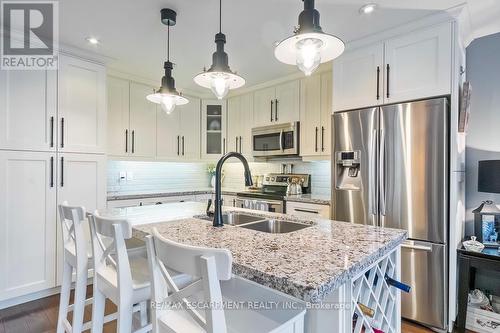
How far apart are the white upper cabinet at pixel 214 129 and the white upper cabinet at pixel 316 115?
4.92ft

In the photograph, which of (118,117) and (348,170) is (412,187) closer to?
(348,170)

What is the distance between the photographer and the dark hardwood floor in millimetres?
2148

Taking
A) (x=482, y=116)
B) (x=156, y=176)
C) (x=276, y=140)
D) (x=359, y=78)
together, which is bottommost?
(x=156, y=176)

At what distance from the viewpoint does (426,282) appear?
216cm

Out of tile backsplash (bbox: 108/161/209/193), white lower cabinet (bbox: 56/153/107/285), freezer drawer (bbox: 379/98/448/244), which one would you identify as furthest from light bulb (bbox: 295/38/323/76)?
tile backsplash (bbox: 108/161/209/193)

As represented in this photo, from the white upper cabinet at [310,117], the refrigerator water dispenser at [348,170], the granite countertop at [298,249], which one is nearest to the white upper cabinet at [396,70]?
the refrigerator water dispenser at [348,170]

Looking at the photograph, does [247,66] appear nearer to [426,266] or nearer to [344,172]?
[344,172]

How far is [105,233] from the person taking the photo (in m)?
1.28

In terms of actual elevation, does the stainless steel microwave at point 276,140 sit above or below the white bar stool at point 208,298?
above

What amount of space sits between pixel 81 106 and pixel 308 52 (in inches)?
102

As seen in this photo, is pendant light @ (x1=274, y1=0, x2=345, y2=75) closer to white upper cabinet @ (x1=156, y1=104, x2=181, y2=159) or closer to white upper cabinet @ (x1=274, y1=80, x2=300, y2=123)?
white upper cabinet @ (x1=274, y1=80, x2=300, y2=123)

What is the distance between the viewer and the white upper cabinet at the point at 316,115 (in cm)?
326

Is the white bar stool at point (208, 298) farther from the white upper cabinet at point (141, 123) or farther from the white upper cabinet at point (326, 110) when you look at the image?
the white upper cabinet at point (141, 123)

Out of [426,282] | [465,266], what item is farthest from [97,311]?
[465,266]
